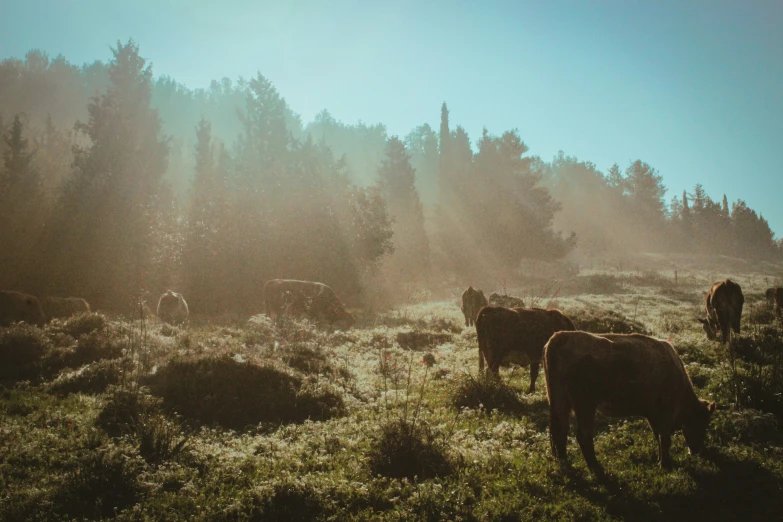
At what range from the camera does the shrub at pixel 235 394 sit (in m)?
7.94

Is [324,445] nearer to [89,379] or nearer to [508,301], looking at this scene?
[89,379]

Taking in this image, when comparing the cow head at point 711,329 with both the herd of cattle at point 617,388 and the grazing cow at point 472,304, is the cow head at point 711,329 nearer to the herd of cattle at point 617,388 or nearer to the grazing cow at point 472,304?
the grazing cow at point 472,304

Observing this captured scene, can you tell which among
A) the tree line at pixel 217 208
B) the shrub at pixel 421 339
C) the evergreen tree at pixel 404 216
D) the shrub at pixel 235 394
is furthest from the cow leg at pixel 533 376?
the evergreen tree at pixel 404 216

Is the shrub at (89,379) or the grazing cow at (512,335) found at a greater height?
the grazing cow at (512,335)

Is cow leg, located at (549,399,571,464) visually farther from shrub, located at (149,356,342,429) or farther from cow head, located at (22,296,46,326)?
cow head, located at (22,296,46,326)

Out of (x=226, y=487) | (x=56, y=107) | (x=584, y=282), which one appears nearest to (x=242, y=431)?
(x=226, y=487)

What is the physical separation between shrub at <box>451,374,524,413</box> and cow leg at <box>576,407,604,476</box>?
289 cm

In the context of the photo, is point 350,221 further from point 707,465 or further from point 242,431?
point 707,465

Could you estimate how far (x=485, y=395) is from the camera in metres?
8.88

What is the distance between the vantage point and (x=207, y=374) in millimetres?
9008

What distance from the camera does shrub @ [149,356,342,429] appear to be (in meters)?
7.94

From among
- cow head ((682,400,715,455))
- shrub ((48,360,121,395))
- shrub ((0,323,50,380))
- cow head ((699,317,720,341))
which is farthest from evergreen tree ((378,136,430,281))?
cow head ((682,400,715,455))

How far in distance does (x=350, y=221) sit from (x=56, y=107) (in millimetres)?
57866

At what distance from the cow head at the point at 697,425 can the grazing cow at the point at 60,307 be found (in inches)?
812
